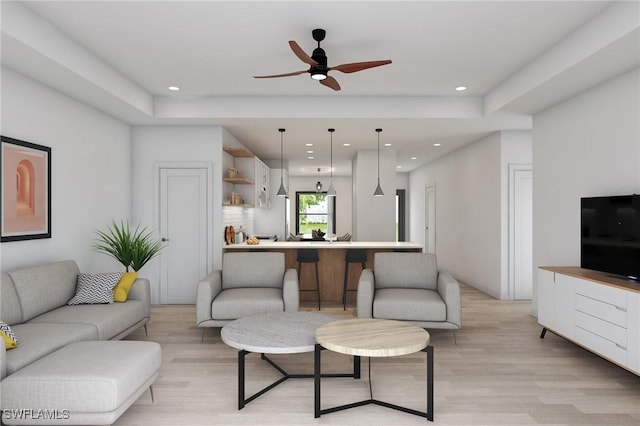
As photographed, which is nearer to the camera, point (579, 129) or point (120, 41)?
point (120, 41)

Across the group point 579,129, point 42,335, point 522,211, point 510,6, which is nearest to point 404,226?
point 522,211

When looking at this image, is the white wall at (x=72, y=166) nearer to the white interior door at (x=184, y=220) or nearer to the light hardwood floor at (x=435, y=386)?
the white interior door at (x=184, y=220)

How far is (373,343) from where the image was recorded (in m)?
2.59

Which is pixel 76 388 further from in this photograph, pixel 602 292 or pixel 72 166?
pixel 602 292

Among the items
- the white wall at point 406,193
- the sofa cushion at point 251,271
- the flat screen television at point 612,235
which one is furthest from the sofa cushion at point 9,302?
the white wall at point 406,193

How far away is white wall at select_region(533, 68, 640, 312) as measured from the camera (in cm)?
355

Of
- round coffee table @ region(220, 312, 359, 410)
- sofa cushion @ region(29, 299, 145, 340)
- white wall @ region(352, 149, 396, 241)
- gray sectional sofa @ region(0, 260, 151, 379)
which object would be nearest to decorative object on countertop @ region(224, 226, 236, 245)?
gray sectional sofa @ region(0, 260, 151, 379)

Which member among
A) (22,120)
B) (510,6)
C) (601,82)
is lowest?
(22,120)

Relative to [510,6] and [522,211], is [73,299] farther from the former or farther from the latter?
[522,211]

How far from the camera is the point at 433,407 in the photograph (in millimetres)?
2688

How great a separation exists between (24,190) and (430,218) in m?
8.30

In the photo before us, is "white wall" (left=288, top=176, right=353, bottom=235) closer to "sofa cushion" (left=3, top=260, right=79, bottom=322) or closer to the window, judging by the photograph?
the window

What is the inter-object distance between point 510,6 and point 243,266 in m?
3.54

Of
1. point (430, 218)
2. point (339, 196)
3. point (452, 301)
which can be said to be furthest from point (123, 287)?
point (339, 196)
